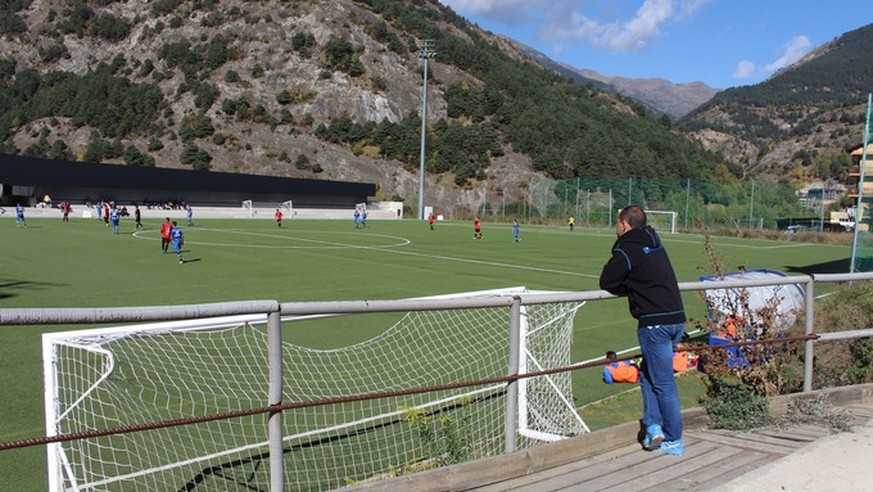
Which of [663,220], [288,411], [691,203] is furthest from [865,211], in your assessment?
[691,203]

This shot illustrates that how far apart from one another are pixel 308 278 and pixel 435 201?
3248 inches

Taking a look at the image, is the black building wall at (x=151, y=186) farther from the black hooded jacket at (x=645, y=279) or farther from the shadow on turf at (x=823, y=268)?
the black hooded jacket at (x=645, y=279)

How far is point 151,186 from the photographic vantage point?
2950 inches

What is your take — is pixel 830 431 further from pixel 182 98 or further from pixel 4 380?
pixel 182 98

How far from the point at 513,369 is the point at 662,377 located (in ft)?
4.41

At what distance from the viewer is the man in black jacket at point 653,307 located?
5.77 m

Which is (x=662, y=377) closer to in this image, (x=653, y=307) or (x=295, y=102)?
(x=653, y=307)

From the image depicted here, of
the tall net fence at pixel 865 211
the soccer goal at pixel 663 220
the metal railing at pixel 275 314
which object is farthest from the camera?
the soccer goal at pixel 663 220

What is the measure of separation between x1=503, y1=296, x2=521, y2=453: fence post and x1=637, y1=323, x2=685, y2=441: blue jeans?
3.65 ft

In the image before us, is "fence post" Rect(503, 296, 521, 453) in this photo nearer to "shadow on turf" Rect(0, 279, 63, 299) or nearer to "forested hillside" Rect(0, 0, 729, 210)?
"shadow on turf" Rect(0, 279, 63, 299)

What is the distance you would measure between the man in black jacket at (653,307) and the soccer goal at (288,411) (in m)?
0.97

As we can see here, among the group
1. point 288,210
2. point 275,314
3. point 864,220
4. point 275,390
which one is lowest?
point 288,210

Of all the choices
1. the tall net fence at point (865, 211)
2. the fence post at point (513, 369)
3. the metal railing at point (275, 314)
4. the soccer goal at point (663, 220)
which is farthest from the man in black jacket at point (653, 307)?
the soccer goal at point (663, 220)

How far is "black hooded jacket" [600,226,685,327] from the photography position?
18.9ft
